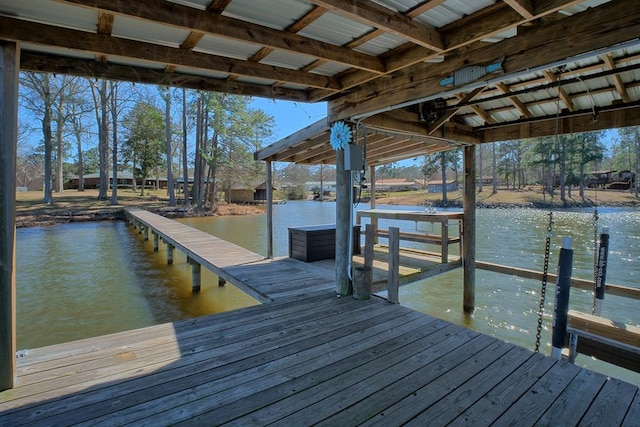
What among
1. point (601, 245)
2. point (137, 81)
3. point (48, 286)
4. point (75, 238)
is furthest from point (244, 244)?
point (601, 245)

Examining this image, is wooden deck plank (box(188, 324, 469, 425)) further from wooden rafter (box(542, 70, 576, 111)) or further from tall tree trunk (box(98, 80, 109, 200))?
tall tree trunk (box(98, 80, 109, 200))

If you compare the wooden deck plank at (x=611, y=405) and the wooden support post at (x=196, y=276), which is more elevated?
the wooden deck plank at (x=611, y=405)

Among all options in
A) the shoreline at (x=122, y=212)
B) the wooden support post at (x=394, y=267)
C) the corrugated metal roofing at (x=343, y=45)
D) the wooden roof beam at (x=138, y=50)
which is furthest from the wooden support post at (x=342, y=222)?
the shoreline at (x=122, y=212)

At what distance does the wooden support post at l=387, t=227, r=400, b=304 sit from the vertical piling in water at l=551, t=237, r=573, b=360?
5.08 feet

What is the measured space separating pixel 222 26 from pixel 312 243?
13.2ft

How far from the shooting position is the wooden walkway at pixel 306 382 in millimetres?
1820

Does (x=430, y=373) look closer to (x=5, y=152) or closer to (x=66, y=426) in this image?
(x=66, y=426)

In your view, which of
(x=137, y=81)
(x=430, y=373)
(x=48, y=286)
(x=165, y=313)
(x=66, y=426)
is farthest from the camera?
(x=48, y=286)

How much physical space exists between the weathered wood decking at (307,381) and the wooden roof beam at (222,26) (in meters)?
2.29

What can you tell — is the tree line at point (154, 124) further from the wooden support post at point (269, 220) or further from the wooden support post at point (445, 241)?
the wooden support post at point (445, 241)

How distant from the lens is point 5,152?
6.81 feet

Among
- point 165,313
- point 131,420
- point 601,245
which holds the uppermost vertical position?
point 601,245

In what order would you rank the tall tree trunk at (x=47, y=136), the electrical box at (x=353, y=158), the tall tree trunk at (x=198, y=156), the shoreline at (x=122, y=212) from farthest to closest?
the tall tree trunk at (x=198, y=156)
the tall tree trunk at (x=47, y=136)
the shoreline at (x=122, y=212)
the electrical box at (x=353, y=158)

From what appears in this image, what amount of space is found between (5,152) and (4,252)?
64 cm
